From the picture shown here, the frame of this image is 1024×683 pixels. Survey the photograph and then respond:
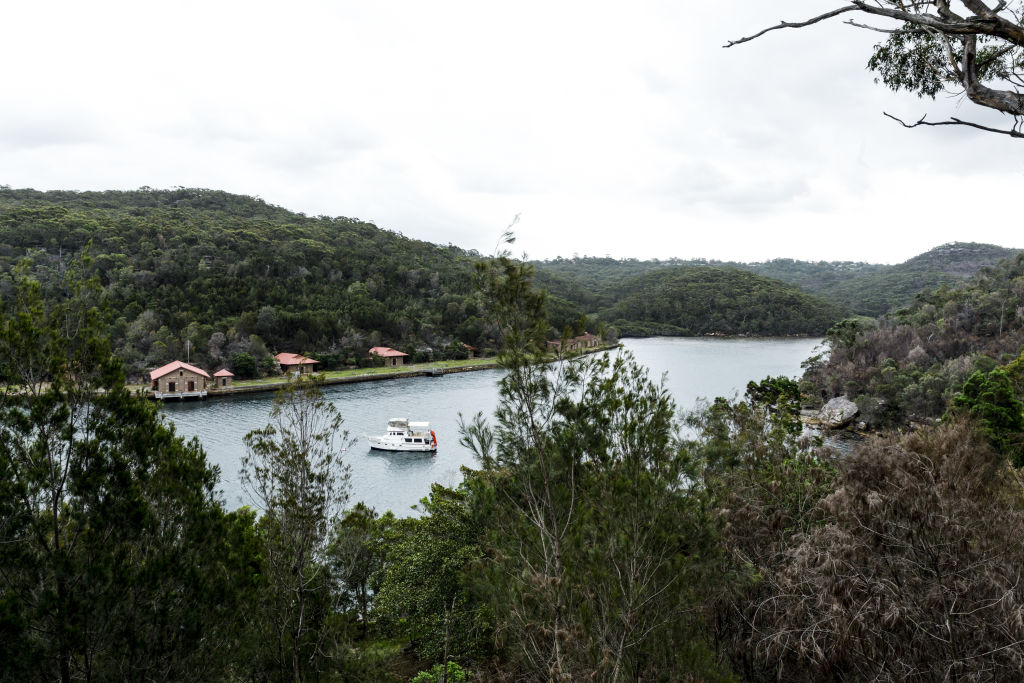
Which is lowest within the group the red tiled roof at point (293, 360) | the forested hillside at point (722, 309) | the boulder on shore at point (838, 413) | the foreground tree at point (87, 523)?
the boulder on shore at point (838, 413)

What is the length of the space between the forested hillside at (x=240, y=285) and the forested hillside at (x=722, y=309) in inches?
890

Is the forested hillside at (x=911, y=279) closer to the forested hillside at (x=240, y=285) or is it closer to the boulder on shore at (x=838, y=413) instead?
the forested hillside at (x=240, y=285)

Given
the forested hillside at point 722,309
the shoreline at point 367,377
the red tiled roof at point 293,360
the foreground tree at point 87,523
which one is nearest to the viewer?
the foreground tree at point 87,523

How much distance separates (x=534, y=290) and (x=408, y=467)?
871 inches

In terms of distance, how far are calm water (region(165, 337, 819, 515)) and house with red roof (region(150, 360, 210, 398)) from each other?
4.83 feet

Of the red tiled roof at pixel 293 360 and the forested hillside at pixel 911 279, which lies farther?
the forested hillside at pixel 911 279

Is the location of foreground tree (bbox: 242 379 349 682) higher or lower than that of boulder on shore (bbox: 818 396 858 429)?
higher

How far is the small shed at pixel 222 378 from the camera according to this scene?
39500 millimetres

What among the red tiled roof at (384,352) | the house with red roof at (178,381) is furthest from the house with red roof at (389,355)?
the house with red roof at (178,381)

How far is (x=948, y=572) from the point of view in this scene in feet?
17.5

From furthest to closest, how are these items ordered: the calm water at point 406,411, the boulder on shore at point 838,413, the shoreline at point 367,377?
1. the shoreline at point 367,377
2. the boulder on shore at point 838,413
3. the calm water at point 406,411

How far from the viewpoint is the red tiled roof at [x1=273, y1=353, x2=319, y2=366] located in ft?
147

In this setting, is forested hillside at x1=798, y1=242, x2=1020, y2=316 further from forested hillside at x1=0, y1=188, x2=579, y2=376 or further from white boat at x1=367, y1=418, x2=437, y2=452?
white boat at x1=367, y1=418, x2=437, y2=452

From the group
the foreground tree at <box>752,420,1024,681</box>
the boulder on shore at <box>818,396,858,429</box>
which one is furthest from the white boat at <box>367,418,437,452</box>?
the boulder on shore at <box>818,396,858,429</box>
